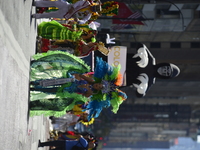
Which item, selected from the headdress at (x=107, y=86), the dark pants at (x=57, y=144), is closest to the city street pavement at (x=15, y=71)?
the dark pants at (x=57, y=144)

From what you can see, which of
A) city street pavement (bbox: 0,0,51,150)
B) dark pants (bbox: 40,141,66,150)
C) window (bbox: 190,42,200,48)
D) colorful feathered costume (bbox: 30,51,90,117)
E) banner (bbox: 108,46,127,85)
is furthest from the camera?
window (bbox: 190,42,200,48)

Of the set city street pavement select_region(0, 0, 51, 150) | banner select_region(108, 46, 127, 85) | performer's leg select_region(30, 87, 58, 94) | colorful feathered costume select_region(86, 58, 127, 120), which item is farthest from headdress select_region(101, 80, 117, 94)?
banner select_region(108, 46, 127, 85)

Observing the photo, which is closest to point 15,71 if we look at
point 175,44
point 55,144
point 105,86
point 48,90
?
point 48,90

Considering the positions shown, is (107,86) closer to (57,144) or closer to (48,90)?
(48,90)

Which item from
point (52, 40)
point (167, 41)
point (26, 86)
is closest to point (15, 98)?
point (26, 86)

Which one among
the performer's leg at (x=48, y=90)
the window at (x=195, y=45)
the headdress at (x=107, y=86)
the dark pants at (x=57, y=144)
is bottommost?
the dark pants at (x=57, y=144)

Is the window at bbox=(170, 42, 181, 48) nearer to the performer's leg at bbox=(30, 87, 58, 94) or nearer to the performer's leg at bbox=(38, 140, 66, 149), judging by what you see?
the performer's leg at bbox=(38, 140, 66, 149)

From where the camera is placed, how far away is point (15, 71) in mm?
9070

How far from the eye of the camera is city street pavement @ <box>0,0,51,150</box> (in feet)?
26.2

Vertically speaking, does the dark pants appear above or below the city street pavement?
below

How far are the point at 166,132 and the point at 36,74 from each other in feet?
409

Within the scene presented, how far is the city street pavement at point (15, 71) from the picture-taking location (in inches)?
315

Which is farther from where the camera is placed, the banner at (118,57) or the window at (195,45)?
the window at (195,45)

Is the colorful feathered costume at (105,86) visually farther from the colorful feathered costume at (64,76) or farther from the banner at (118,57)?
the banner at (118,57)
